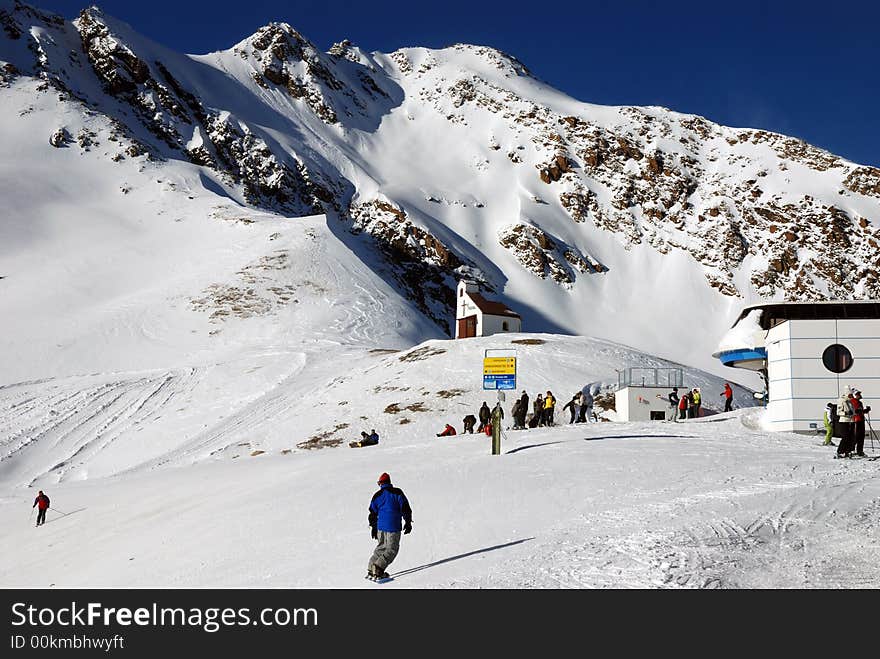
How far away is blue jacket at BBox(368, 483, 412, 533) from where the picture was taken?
1140 centimetres

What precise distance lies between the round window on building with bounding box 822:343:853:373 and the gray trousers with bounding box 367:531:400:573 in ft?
59.1

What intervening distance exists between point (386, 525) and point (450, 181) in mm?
144104

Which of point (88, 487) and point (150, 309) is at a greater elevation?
point (150, 309)

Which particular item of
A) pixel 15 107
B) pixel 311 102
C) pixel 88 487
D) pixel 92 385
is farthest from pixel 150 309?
pixel 311 102

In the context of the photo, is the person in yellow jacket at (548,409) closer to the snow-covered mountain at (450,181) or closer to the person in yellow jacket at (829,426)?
the person in yellow jacket at (829,426)

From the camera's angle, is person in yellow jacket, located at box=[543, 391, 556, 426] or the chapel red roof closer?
person in yellow jacket, located at box=[543, 391, 556, 426]

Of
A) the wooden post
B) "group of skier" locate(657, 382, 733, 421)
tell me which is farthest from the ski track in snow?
"group of skier" locate(657, 382, 733, 421)

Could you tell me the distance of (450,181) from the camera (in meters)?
152

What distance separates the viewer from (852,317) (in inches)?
969

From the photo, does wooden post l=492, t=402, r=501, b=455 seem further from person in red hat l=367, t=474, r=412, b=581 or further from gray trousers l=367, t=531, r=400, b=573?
gray trousers l=367, t=531, r=400, b=573

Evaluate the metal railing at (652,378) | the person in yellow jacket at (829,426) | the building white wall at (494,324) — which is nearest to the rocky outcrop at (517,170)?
the building white wall at (494,324)

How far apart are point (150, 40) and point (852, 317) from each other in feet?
537
